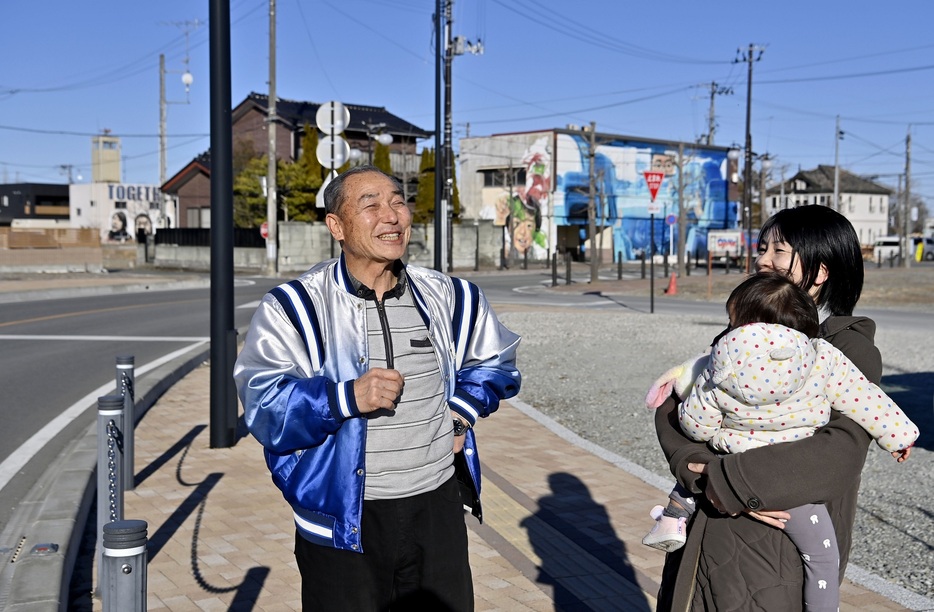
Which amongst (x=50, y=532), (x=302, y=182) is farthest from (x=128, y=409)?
(x=302, y=182)

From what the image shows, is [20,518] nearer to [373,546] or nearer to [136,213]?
[373,546]

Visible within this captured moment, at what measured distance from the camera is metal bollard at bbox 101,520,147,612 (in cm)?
285

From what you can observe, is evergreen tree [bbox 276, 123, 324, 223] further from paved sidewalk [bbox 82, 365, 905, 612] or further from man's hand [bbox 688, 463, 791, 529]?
man's hand [bbox 688, 463, 791, 529]

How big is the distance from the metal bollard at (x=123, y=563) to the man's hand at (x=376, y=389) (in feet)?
2.66

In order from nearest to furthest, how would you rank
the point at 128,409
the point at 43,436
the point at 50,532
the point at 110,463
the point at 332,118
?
the point at 110,463
the point at 50,532
the point at 128,409
the point at 43,436
the point at 332,118

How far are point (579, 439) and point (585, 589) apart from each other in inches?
140

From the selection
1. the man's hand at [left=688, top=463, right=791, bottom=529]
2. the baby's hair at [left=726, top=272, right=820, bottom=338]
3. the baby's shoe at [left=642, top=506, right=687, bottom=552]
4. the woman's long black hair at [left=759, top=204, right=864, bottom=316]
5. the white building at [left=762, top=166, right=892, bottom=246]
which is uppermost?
the white building at [left=762, top=166, right=892, bottom=246]

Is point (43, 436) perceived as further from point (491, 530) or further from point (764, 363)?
point (764, 363)

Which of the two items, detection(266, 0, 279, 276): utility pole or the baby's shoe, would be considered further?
detection(266, 0, 279, 276): utility pole

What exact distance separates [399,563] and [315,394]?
25.4 inches

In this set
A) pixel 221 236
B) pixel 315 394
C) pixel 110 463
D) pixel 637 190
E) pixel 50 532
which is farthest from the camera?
pixel 637 190

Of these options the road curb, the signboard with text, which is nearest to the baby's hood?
the road curb

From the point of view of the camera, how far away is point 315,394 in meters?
2.69

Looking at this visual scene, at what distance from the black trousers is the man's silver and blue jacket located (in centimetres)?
9
